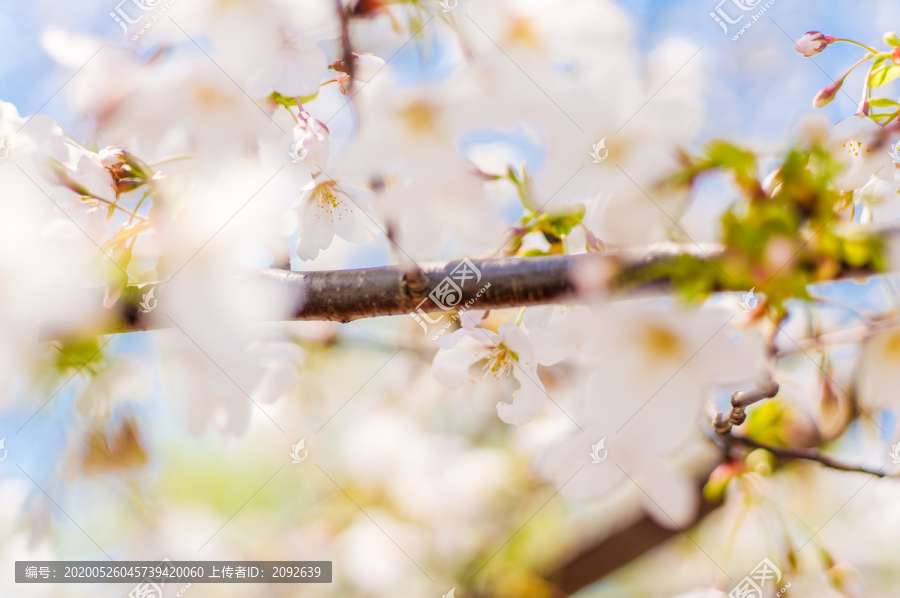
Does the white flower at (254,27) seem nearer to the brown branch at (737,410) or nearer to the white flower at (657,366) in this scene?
the white flower at (657,366)

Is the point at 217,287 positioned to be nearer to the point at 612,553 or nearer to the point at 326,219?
the point at 326,219

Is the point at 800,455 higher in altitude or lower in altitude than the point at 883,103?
lower

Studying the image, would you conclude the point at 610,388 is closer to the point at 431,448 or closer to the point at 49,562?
the point at 49,562

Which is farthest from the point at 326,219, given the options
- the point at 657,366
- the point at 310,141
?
the point at 657,366

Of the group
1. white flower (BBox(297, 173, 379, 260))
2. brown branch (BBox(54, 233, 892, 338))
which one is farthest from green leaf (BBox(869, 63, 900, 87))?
white flower (BBox(297, 173, 379, 260))

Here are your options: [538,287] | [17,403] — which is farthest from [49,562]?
[538,287]

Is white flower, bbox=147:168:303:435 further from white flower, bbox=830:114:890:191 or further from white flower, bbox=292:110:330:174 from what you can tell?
white flower, bbox=830:114:890:191
